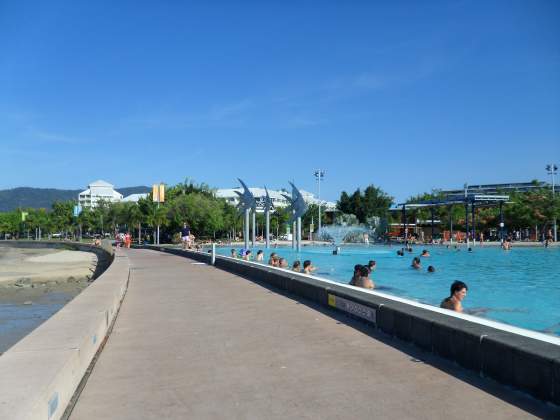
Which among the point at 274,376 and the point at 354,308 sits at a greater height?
the point at 354,308

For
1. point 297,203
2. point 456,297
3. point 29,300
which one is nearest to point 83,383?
point 456,297

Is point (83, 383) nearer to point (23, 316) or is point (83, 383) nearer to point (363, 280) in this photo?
point (363, 280)

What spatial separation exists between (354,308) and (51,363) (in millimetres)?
5352

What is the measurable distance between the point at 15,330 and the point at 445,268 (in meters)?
23.5

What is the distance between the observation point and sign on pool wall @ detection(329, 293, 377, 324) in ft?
28.7

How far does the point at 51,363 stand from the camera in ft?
17.5

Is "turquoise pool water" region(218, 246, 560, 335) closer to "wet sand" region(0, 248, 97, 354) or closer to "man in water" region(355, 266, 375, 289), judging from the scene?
"man in water" region(355, 266, 375, 289)

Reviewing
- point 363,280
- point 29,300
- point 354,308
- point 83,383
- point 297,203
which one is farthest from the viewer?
point 297,203

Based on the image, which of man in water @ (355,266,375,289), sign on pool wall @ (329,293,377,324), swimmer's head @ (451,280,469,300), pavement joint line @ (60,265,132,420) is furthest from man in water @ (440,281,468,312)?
pavement joint line @ (60,265,132,420)

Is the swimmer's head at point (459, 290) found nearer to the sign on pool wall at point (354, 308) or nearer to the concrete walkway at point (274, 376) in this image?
the sign on pool wall at point (354, 308)

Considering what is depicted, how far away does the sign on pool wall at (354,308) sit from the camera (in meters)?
8.74

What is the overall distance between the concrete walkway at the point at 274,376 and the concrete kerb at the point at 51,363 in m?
0.25

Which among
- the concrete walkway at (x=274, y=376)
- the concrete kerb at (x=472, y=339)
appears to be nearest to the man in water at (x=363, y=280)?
the concrete kerb at (x=472, y=339)

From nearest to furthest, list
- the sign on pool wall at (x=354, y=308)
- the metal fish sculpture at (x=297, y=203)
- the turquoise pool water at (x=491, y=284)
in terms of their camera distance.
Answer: the sign on pool wall at (x=354, y=308)
the turquoise pool water at (x=491, y=284)
the metal fish sculpture at (x=297, y=203)
